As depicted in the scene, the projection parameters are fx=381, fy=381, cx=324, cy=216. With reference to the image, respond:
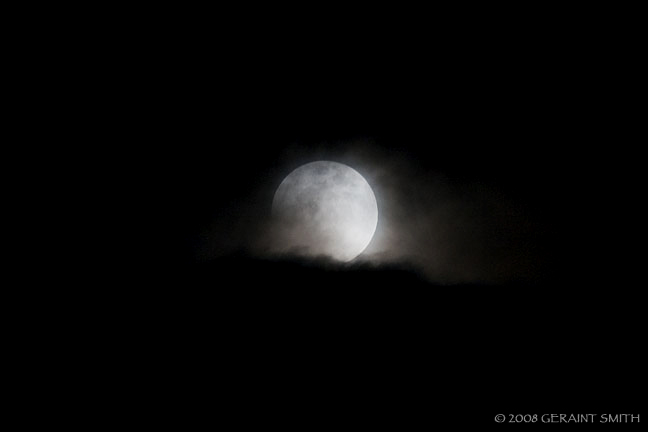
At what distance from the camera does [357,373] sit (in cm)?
1178

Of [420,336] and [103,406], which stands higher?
[420,336]

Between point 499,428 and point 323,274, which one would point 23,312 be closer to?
point 323,274

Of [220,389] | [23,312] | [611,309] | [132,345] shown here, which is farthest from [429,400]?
[23,312]

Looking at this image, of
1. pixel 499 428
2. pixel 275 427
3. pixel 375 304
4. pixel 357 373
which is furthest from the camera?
pixel 375 304

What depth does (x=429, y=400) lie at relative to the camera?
1029 cm

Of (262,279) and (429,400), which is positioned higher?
(262,279)

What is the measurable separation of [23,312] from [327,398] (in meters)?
9.75

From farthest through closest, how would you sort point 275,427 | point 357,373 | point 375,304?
point 375,304 → point 357,373 → point 275,427

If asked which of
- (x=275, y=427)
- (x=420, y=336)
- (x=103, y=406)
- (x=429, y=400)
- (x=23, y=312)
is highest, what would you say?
(x=420, y=336)

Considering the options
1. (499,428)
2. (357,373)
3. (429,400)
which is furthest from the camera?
(357,373)

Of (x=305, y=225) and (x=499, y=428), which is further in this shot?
(x=305, y=225)

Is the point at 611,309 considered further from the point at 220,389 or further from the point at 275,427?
the point at 220,389

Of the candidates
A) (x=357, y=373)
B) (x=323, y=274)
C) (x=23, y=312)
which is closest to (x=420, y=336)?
(x=357, y=373)

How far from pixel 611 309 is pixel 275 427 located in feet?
39.9
